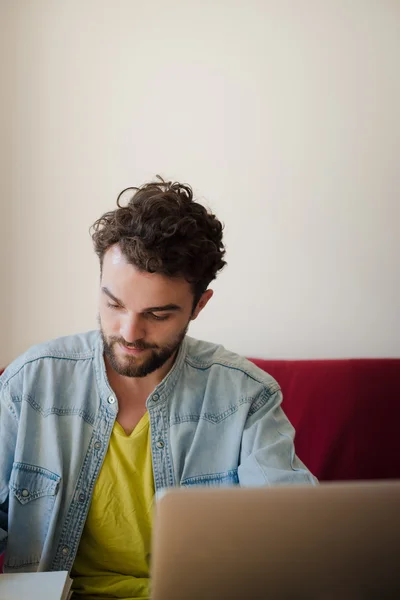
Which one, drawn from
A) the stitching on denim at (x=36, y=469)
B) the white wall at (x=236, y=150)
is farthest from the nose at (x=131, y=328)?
the white wall at (x=236, y=150)

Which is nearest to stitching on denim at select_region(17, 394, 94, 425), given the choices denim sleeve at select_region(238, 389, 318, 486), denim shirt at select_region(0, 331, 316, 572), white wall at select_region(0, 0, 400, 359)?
denim shirt at select_region(0, 331, 316, 572)

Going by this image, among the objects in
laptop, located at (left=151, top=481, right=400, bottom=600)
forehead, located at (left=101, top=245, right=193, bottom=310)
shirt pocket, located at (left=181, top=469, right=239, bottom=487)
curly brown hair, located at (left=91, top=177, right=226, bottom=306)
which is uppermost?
curly brown hair, located at (left=91, top=177, right=226, bottom=306)

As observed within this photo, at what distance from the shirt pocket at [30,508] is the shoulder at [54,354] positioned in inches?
7.9

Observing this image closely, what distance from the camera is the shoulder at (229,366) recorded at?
4.69ft

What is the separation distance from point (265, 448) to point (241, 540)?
589mm

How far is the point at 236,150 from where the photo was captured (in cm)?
197

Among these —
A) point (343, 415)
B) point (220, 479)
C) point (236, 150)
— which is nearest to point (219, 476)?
point (220, 479)

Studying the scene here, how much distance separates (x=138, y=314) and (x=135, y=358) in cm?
10

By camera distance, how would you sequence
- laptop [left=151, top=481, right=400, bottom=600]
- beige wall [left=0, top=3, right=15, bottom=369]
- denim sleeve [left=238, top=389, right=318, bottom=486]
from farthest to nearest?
1. beige wall [left=0, top=3, right=15, bottom=369]
2. denim sleeve [left=238, top=389, right=318, bottom=486]
3. laptop [left=151, top=481, right=400, bottom=600]

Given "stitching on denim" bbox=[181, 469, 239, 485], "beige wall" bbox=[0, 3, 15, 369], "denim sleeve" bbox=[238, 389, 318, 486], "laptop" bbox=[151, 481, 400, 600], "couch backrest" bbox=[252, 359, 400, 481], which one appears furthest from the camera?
"beige wall" bbox=[0, 3, 15, 369]

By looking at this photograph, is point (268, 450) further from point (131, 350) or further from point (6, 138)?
point (6, 138)

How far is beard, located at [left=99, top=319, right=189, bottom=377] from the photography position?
1.28 metres

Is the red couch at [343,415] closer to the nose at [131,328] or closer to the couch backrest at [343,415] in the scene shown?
the couch backrest at [343,415]

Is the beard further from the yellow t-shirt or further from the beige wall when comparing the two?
the beige wall
